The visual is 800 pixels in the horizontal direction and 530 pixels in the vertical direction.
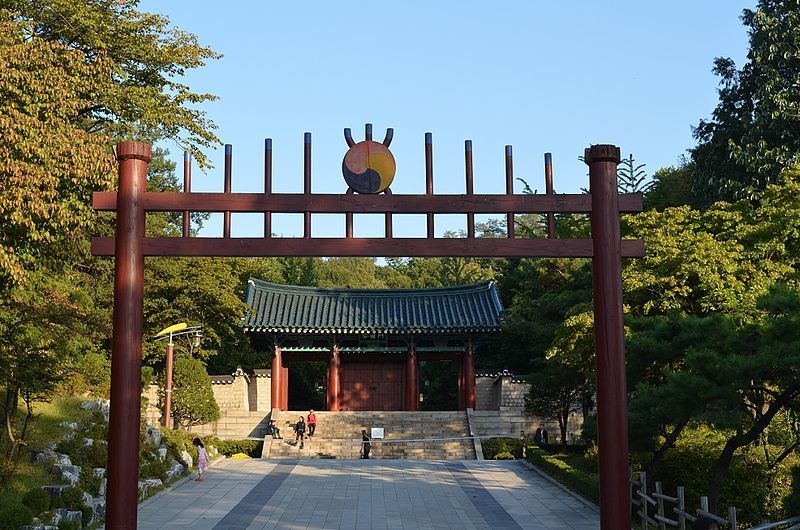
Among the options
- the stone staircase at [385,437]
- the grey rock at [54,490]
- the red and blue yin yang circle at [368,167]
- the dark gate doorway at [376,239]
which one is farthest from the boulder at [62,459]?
the stone staircase at [385,437]

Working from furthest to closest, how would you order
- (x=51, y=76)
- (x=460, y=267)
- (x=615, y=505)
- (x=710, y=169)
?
(x=460, y=267)
(x=710, y=169)
(x=51, y=76)
(x=615, y=505)

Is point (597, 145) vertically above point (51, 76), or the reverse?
point (51, 76)

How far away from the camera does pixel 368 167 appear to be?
895 centimetres

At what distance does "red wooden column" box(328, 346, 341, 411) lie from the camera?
34781 millimetres

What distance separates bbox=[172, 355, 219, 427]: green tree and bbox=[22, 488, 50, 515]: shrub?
63.8ft

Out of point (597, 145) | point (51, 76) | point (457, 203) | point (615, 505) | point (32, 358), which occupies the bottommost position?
point (615, 505)

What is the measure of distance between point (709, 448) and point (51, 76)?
14.6 metres

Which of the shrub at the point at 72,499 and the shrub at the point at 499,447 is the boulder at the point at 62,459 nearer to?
the shrub at the point at 72,499

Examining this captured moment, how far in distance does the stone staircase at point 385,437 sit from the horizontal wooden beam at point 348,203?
21808 mm

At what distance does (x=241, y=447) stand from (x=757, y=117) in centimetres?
2059

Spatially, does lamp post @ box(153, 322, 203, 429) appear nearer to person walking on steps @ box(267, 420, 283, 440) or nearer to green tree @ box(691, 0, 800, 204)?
person walking on steps @ box(267, 420, 283, 440)

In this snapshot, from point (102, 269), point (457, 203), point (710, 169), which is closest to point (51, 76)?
point (457, 203)

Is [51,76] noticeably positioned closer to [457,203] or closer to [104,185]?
[104,185]

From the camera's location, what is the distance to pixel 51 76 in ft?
43.7
